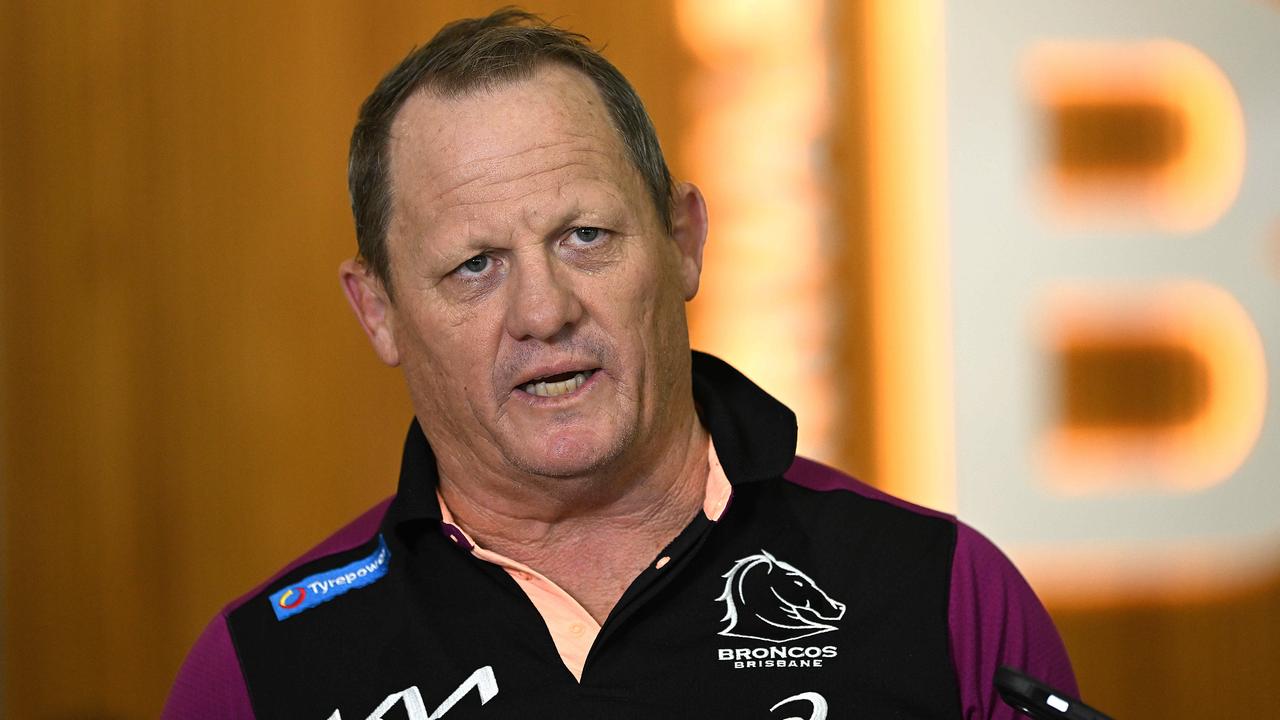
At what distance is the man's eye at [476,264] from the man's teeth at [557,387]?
12 centimetres

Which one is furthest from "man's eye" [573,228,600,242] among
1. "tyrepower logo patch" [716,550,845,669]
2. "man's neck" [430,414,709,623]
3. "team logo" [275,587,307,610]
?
"team logo" [275,587,307,610]

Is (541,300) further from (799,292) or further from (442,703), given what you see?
(799,292)

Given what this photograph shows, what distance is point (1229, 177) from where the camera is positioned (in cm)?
254

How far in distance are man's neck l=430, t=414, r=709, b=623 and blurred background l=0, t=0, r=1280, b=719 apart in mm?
1045

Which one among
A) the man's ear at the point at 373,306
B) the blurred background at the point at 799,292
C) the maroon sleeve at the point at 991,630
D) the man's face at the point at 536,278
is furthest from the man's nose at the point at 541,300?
the blurred background at the point at 799,292

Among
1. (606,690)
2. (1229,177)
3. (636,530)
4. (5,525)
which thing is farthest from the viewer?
(1229,177)

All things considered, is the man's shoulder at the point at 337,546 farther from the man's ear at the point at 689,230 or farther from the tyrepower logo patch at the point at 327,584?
the man's ear at the point at 689,230

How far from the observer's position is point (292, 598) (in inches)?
54.5

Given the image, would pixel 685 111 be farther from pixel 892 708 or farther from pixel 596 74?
pixel 892 708

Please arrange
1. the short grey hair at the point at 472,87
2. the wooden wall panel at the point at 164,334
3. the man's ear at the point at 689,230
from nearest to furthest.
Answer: the short grey hair at the point at 472,87 → the man's ear at the point at 689,230 → the wooden wall panel at the point at 164,334

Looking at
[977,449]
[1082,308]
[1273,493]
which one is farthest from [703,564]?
[1273,493]

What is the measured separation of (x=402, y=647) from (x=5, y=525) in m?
1.39

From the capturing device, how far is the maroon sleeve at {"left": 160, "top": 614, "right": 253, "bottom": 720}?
133cm

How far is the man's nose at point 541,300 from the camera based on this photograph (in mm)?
1255
